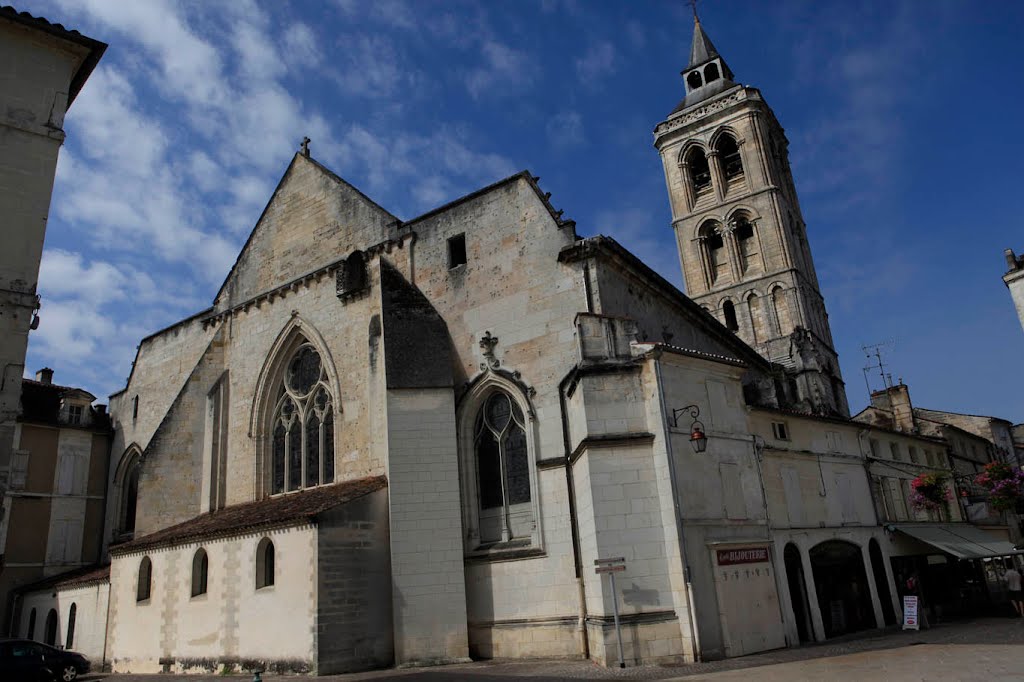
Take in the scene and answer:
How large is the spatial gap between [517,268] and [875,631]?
415 inches

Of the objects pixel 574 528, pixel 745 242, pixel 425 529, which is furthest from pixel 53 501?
pixel 745 242

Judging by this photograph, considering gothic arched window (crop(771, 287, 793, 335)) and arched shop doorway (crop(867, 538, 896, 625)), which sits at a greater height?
gothic arched window (crop(771, 287, 793, 335))

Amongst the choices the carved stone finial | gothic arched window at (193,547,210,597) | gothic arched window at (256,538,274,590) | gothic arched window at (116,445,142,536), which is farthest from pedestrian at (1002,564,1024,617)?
gothic arched window at (116,445,142,536)

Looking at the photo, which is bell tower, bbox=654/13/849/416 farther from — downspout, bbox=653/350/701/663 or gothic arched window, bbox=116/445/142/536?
gothic arched window, bbox=116/445/142/536

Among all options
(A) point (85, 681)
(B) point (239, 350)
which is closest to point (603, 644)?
(A) point (85, 681)

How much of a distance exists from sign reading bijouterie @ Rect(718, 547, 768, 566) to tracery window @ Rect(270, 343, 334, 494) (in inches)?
345

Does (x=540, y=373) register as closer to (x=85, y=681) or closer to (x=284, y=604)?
(x=284, y=604)

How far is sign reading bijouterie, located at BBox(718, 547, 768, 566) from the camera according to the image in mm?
11922

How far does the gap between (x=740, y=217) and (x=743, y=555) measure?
27400 mm

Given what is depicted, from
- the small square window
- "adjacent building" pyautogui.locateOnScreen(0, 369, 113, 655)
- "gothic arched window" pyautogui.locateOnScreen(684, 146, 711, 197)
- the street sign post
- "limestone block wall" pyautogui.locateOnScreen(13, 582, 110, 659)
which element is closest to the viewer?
the street sign post

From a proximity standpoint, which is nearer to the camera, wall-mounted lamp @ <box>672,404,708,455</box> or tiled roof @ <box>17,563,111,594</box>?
wall-mounted lamp @ <box>672,404,708,455</box>

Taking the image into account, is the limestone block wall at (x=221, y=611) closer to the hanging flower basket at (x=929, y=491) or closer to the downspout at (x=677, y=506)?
the downspout at (x=677, y=506)

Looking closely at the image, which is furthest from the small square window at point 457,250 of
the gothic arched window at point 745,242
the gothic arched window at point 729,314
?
the gothic arched window at point 745,242

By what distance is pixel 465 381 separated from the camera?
49.3ft
